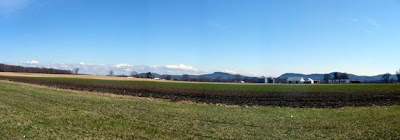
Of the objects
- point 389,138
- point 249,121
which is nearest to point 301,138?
point 389,138

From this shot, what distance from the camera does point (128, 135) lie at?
29.8 feet

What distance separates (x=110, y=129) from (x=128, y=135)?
117 centimetres

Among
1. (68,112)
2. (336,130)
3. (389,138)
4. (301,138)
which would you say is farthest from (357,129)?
(68,112)

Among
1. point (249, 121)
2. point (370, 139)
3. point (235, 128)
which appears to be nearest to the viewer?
point (370, 139)

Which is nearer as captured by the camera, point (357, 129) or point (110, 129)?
point (110, 129)

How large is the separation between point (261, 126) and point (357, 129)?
137 inches

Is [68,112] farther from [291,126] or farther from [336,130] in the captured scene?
[336,130]

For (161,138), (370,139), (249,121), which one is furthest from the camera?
(249,121)

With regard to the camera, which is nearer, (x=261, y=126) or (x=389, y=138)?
(x=389, y=138)

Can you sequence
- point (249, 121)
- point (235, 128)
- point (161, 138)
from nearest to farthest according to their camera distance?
point (161, 138)
point (235, 128)
point (249, 121)

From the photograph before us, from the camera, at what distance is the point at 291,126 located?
12047 millimetres

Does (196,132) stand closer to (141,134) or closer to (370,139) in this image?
(141,134)

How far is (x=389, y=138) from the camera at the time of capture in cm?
979

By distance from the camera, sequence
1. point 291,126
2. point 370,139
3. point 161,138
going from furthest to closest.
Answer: point 291,126 → point 370,139 → point 161,138
